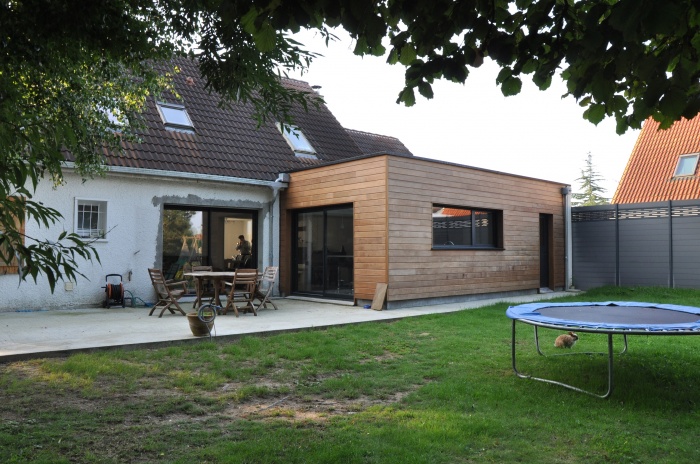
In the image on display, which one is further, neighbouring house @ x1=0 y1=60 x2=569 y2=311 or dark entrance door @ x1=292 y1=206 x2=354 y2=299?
dark entrance door @ x1=292 y1=206 x2=354 y2=299

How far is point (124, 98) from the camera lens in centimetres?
731

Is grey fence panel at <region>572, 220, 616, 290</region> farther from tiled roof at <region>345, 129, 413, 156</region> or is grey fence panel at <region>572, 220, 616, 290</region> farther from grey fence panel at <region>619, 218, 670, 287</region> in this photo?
tiled roof at <region>345, 129, 413, 156</region>

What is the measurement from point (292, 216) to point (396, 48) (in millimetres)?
9799

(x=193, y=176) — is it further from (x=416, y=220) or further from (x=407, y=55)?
(x=407, y=55)

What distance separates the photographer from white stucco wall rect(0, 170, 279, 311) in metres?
9.80

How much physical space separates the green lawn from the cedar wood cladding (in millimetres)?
3893

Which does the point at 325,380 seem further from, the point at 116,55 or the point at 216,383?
the point at 116,55

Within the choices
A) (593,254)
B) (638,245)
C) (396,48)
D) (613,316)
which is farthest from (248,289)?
(638,245)

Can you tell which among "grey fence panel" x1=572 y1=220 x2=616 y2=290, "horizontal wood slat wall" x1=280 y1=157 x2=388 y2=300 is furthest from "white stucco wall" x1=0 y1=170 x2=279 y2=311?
"grey fence panel" x1=572 y1=220 x2=616 y2=290

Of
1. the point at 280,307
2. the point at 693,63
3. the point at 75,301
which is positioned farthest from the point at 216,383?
the point at 75,301

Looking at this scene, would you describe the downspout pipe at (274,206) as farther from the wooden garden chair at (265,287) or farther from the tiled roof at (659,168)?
the tiled roof at (659,168)

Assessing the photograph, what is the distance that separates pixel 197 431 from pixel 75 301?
7821 mm

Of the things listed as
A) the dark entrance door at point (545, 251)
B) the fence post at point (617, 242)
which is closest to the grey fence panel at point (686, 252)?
the fence post at point (617, 242)

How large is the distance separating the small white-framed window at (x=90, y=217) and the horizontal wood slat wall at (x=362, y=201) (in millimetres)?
4164
